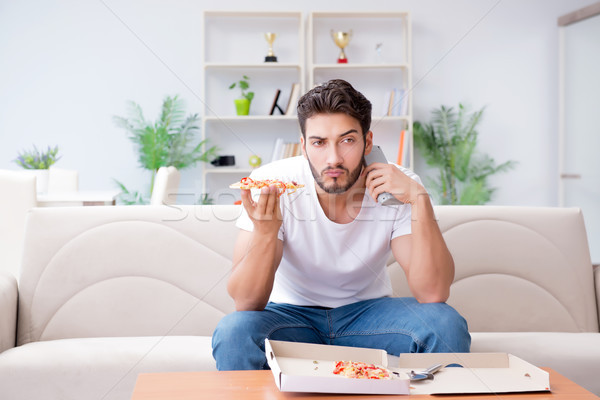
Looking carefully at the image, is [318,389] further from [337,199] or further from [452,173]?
[452,173]

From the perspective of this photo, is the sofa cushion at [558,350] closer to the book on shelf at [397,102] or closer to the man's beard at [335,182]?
the man's beard at [335,182]

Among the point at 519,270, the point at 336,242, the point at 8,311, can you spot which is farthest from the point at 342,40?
the point at 8,311

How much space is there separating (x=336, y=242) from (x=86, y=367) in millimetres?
793

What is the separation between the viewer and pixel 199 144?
15.2 feet

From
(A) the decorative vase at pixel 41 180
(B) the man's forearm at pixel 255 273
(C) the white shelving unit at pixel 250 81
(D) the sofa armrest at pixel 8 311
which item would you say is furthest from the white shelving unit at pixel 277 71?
(B) the man's forearm at pixel 255 273

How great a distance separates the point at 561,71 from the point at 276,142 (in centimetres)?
262

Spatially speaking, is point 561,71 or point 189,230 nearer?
point 189,230

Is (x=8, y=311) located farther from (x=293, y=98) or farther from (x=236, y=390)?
(x=293, y=98)

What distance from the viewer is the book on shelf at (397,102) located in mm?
4770

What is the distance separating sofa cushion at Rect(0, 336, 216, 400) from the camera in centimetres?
151

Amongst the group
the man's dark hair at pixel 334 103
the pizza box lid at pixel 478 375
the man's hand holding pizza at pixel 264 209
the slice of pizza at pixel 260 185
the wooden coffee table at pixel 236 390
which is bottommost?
the wooden coffee table at pixel 236 390

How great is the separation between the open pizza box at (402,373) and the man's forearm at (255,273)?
36 centimetres

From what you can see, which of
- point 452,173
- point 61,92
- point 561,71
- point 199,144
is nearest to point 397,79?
point 452,173

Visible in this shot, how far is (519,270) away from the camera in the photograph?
1969 mm
